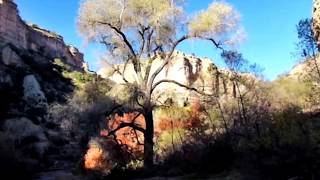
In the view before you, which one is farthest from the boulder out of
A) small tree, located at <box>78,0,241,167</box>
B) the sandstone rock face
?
small tree, located at <box>78,0,241,167</box>

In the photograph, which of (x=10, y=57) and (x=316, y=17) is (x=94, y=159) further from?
(x=10, y=57)

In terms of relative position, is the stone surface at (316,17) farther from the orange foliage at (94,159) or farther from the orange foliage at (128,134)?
the orange foliage at (94,159)

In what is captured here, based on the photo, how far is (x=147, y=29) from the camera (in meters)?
19.4

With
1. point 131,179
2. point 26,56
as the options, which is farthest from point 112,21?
point 26,56

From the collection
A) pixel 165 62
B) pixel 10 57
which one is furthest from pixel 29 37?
pixel 165 62

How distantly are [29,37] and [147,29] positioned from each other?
9017 cm

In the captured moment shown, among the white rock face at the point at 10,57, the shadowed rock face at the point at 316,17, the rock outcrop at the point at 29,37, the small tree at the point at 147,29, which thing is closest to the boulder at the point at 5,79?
the white rock face at the point at 10,57

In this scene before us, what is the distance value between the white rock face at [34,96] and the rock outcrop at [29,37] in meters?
21.3

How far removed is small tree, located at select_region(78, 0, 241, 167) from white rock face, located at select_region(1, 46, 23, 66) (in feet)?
175

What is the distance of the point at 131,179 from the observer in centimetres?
1744

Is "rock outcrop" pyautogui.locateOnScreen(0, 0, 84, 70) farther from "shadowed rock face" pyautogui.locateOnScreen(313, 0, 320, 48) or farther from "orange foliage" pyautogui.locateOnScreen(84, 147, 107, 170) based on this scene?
"shadowed rock face" pyautogui.locateOnScreen(313, 0, 320, 48)

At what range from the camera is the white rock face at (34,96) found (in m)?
64.4

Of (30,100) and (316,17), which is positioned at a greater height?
(30,100)

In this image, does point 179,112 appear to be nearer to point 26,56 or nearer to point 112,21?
point 112,21
